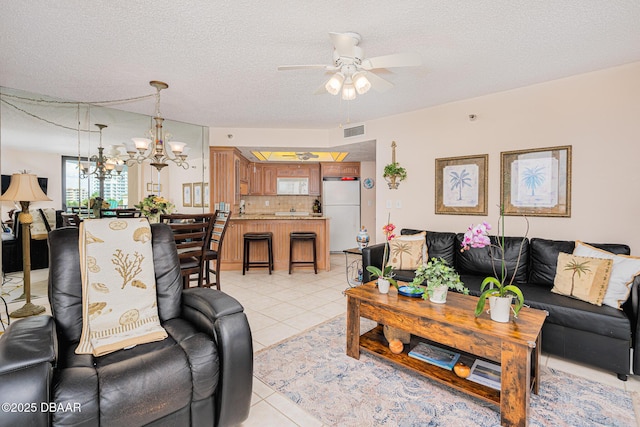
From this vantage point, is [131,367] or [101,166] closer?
[131,367]

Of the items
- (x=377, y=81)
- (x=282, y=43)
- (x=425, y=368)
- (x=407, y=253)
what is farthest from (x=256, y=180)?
(x=425, y=368)

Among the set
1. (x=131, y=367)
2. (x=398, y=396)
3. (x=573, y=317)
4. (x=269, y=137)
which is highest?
(x=269, y=137)

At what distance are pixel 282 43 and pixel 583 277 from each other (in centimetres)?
302

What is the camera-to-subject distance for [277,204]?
6.98m

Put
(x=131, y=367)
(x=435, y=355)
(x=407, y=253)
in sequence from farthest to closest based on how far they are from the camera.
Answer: (x=407, y=253)
(x=435, y=355)
(x=131, y=367)

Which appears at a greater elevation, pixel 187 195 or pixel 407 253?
pixel 187 195

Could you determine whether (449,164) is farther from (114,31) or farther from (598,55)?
(114,31)

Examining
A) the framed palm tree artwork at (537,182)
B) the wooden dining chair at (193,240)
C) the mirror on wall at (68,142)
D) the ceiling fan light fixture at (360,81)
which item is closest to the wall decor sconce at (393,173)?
the framed palm tree artwork at (537,182)

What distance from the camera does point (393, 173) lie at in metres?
4.21

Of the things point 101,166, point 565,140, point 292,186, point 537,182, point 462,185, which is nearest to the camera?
point 565,140

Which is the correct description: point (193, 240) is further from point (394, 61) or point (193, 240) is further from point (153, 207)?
point (394, 61)

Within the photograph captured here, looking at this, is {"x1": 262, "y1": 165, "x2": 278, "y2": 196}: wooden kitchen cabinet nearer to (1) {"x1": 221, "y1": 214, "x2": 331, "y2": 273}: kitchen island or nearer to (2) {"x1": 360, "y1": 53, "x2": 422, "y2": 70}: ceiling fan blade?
(1) {"x1": 221, "y1": 214, "x2": 331, "y2": 273}: kitchen island

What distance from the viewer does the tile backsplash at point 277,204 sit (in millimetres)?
6883

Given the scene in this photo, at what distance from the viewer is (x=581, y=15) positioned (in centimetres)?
198
